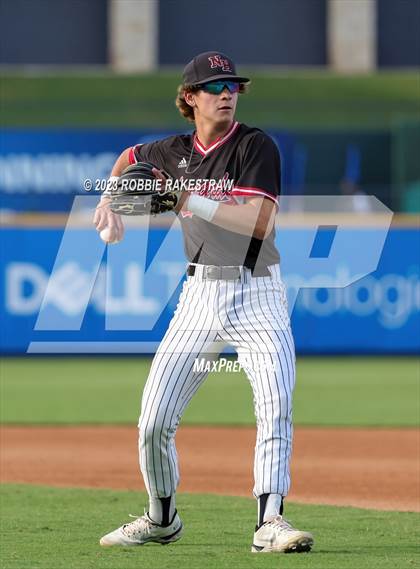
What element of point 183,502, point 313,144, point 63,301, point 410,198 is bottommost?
point 183,502

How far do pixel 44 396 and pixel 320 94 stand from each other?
57.0 feet

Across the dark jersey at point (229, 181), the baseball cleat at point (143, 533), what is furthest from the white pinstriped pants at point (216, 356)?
the baseball cleat at point (143, 533)

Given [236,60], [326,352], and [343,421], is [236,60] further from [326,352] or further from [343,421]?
[343,421]

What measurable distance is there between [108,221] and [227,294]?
64cm

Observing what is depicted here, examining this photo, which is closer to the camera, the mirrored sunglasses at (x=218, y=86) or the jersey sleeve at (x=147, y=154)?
the mirrored sunglasses at (x=218, y=86)

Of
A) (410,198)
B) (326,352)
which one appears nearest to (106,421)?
(326,352)

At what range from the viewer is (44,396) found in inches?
567

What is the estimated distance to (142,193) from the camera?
218 inches

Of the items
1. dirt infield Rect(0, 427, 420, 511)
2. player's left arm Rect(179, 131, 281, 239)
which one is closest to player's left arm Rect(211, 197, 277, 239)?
player's left arm Rect(179, 131, 281, 239)

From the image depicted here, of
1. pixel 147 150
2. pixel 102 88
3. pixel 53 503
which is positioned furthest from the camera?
pixel 102 88

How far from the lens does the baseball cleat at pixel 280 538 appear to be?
549cm

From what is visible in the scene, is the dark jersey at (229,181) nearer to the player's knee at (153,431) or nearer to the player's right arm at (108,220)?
the player's right arm at (108,220)

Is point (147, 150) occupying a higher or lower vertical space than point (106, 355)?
higher

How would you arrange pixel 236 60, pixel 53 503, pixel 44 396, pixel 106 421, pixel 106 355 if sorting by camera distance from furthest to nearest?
pixel 236 60, pixel 106 355, pixel 44 396, pixel 106 421, pixel 53 503
